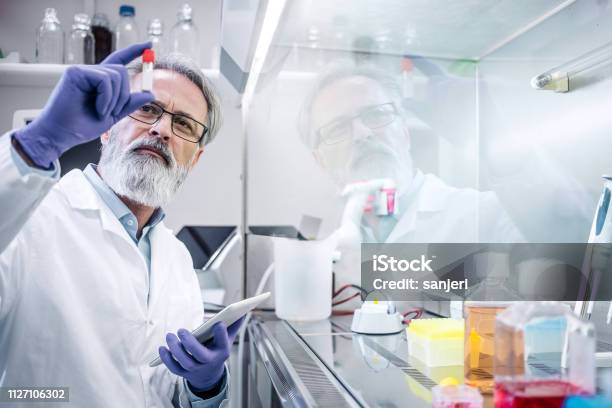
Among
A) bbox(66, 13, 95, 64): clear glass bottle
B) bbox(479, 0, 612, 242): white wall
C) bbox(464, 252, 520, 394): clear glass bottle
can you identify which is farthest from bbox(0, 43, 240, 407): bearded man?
bbox(479, 0, 612, 242): white wall

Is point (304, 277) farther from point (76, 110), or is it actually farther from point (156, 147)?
point (76, 110)

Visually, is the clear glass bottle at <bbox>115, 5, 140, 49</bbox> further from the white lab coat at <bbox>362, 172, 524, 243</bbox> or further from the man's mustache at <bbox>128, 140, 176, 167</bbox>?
the white lab coat at <bbox>362, 172, 524, 243</bbox>

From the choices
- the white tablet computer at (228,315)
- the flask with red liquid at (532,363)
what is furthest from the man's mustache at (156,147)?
the flask with red liquid at (532,363)

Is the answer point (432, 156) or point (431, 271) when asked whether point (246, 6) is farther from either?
point (431, 271)

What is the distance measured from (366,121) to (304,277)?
0.49 metres

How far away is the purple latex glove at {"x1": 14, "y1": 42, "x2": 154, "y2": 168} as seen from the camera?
0.63 metres

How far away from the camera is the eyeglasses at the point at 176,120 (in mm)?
1054

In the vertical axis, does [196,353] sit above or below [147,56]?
below

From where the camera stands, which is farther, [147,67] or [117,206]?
[117,206]

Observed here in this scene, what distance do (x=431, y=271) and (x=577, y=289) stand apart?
32 centimetres

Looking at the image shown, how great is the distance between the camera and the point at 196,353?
849 millimetres

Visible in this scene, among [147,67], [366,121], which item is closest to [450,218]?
[366,121]

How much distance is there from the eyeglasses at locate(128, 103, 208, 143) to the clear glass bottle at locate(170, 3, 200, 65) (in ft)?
1.85

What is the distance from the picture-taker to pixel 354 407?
618mm
